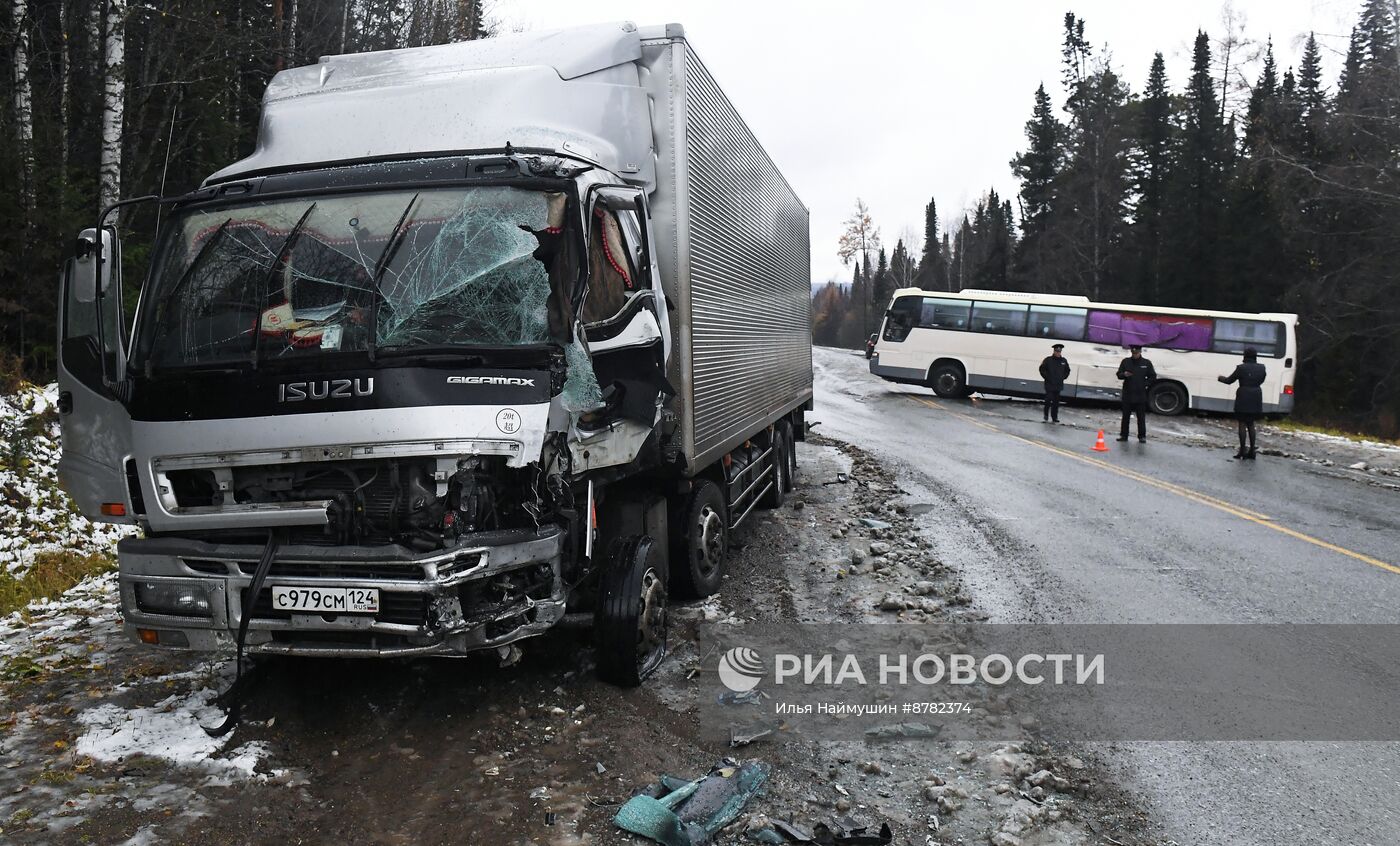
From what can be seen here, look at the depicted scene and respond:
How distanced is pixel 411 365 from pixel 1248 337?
2615cm

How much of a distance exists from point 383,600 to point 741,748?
1.84 meters

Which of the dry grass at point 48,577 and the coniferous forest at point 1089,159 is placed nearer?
the dry grass at point 48,577

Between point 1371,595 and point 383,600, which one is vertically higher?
point 383,600

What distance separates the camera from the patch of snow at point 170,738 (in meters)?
4.34

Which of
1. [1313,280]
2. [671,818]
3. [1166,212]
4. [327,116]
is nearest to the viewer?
[671,818]

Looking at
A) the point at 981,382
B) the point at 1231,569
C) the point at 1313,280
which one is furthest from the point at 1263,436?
the point at 1313,280

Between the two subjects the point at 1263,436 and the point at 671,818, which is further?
the point at 1263,436

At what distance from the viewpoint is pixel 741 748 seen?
4555mm

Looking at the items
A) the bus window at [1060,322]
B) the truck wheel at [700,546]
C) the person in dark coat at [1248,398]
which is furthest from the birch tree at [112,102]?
the bus window at [1060,322]

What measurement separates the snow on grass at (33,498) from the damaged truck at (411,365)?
4.20 meters

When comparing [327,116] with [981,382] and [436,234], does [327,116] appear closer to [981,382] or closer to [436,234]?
[436,234]

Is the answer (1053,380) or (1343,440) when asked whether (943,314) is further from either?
(1343,440)

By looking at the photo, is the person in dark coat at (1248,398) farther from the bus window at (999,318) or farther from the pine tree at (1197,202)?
the pine tree at (1197,202)

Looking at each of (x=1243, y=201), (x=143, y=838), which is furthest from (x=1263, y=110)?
(x=143, y=838)
